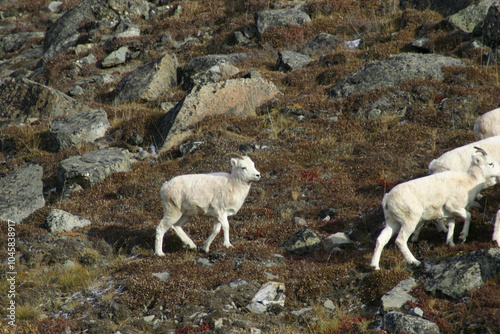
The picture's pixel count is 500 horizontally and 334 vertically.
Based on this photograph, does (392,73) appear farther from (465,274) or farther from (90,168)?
(465,274)

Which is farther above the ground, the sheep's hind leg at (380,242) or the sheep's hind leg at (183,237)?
the sheep's hind leg at (380,242)

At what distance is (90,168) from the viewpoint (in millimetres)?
15695

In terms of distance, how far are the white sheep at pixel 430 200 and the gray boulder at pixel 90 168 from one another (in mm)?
10743

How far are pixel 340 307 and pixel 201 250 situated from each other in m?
3.47

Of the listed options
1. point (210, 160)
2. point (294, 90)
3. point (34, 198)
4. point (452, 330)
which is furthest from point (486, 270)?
point (294, 90)

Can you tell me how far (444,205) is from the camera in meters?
8.14

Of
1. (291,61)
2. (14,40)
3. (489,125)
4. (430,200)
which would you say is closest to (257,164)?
(489,125)

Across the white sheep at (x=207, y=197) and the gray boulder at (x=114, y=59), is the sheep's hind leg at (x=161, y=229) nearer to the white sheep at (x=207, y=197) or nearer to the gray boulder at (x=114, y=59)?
the white sheep at (x=207, y=197)

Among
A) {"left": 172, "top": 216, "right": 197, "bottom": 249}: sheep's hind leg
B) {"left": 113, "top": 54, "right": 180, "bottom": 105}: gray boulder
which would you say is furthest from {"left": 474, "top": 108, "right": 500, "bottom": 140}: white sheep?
{"left": 113, "top": 54, "right": 180, "bottom": 105}: gray boulder

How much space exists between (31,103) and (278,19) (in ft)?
49.2

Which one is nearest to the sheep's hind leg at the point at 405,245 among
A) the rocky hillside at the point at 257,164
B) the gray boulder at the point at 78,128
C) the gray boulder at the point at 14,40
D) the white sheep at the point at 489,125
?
the rocky hillside at the point at 257,164

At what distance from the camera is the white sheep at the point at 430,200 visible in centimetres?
788

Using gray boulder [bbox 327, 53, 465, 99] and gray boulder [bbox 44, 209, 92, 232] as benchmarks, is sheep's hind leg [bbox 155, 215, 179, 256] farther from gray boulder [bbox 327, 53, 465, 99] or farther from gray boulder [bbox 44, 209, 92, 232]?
gray boulder [bbox 327, 53, 465, 99]

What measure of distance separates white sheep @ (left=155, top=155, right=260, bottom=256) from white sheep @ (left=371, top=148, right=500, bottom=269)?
2.89 m
